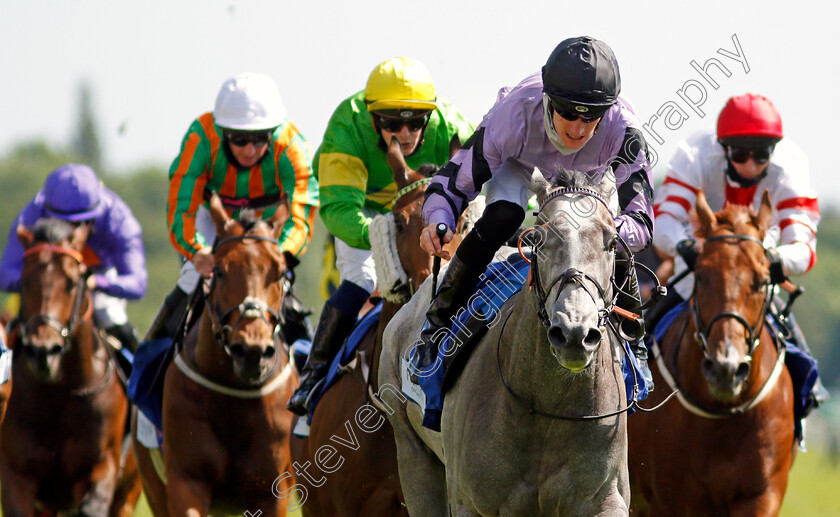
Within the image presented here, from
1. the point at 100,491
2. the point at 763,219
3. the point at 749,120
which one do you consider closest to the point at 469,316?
the point at 763,219

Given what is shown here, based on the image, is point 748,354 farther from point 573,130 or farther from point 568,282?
point 568,282

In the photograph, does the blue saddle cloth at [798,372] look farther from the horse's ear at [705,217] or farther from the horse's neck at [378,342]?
the horse's neck at [378,342]

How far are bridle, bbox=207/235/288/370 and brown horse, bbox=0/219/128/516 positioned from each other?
4.71 ft

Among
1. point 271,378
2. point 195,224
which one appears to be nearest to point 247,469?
point 271,378

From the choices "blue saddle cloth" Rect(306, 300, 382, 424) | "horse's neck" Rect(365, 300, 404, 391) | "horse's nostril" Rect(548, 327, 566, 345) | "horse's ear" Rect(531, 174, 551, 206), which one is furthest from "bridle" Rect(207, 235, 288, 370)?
"horse's nostril" Rect(548, 327, 566, 345)

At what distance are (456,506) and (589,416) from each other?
0.73m

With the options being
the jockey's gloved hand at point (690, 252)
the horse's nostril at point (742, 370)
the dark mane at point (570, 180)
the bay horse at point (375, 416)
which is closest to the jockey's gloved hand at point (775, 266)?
the jockey's gloved hand at point (690, 252)

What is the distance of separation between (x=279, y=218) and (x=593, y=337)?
3.84m

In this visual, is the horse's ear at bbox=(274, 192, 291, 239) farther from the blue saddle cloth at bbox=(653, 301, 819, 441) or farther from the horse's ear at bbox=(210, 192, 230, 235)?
the blue saddle cloth at bbox=(653, 301, 819, 441)

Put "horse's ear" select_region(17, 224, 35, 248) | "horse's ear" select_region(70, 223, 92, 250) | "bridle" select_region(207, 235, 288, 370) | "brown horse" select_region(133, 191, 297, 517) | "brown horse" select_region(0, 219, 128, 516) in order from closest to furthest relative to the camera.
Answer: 1. "bridle" select_region(207, 235, 288, 370)
2. "brown horse" select_region(133, 191, 297, 517)
3. "brown horse" select_region(0, 219, 128, 516)
4. "horse's ear" select_region(17, 224, 35, 248)
5. "horse's ear" select_region(70, 223, 92, 250)

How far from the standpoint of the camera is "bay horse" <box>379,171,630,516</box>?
421 cm

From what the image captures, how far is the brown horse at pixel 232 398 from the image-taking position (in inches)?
283

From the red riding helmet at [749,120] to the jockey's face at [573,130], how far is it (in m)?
2.94

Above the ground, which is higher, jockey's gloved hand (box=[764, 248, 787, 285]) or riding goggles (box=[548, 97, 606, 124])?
riding goggles (box=[548, 97, 606, 124])
